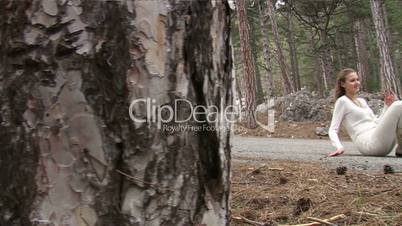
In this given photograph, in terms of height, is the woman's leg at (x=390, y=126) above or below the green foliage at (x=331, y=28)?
below

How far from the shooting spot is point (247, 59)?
15.1 m

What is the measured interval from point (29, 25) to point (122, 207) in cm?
50

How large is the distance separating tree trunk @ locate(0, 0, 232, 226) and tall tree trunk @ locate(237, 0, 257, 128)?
13800 mm

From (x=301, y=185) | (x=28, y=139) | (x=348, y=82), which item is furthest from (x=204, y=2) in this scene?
(x=348, y=82)

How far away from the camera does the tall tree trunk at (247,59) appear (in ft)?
49.3

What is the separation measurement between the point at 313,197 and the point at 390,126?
3.15 metres

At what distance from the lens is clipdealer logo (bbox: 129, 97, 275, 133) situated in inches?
48.0

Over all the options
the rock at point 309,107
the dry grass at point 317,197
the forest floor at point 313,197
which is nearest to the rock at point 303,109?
the rock at point 309,107

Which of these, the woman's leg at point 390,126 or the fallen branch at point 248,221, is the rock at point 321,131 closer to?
the woman's leg at point 390,126

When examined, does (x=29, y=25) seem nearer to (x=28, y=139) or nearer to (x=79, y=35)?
(x=79, y=35)

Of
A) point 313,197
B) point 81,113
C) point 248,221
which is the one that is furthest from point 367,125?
point 81,113

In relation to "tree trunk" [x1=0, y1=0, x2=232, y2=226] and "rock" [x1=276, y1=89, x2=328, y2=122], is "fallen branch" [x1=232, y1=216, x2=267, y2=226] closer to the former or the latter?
"tree trunk" [x1=0, y1=0, x2=232, y2=226]

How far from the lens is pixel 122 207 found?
1203mm

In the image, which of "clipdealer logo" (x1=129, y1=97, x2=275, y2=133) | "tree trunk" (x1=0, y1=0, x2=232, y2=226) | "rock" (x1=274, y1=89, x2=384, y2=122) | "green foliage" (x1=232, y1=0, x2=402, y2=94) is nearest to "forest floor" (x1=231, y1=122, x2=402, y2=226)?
"clipdealer logo" (x1=129, y1=97, x2=275, y2=133)
